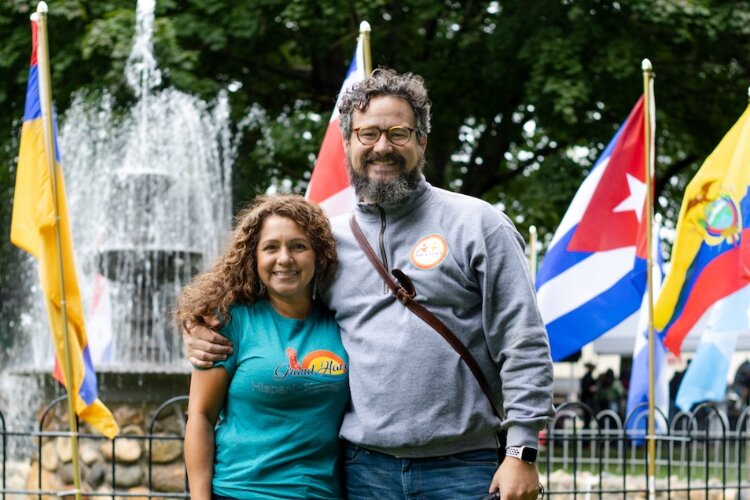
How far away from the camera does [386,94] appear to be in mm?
3012

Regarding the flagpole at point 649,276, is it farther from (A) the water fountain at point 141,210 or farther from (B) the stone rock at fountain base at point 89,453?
(B) the stone rock at fountain base at point 89,453

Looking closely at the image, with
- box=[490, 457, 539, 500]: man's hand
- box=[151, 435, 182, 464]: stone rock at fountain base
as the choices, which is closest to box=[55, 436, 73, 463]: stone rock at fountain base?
box=[151, 435, 182, 464]: stone rock at fountain base

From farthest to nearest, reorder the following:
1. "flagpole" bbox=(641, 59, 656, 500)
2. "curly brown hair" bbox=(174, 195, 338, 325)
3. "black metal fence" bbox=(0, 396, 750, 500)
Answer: "black metal fence" bbox=(0, 396, 750, 500), "flagpole" bbox=(641, 59, 656, 500), "curly brown hair" bbox=(174, 195, 338, 325)

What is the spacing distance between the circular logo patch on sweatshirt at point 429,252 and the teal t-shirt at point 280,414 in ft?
1.08

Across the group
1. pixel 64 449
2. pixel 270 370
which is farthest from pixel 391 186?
pixel 64 449

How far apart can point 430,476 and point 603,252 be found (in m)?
3.75

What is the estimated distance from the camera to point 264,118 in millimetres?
14562

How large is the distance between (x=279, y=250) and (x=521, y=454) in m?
0.87

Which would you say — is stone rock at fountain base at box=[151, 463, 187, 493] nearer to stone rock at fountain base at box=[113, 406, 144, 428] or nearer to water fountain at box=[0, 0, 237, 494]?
water fountain at box=[0, 0, 237, 494]

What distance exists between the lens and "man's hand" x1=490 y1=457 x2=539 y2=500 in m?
2.74

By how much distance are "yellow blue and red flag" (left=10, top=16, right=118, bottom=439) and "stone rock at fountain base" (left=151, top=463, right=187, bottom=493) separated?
2.87 meters

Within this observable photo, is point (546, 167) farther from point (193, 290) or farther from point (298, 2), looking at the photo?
point (193, 290)

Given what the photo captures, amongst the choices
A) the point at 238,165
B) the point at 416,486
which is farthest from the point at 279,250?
the point at 238,165

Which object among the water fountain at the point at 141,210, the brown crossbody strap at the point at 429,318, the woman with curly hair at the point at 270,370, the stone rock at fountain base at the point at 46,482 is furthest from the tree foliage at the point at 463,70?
the brown crossbody strap at the point at 429,318
